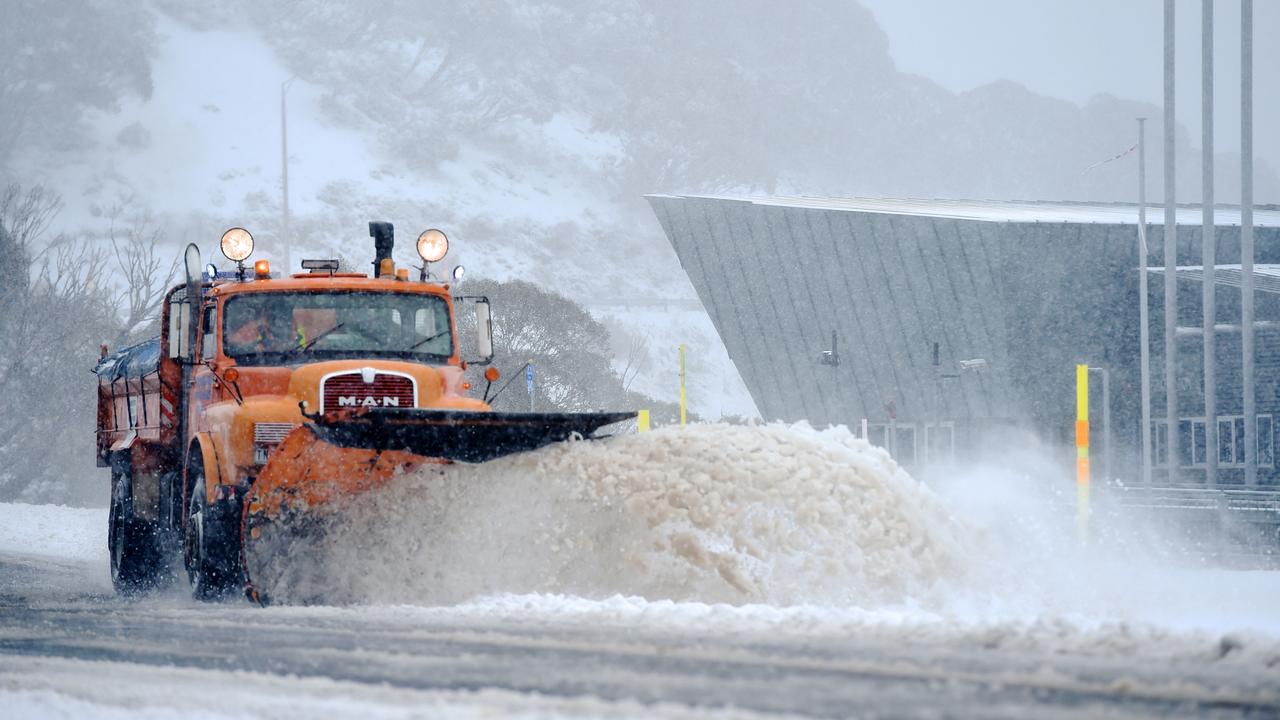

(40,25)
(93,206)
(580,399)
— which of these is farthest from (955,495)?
(40,25)

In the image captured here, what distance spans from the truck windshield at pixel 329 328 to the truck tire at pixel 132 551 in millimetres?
2489

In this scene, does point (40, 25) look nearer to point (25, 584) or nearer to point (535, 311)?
point (535, 311)

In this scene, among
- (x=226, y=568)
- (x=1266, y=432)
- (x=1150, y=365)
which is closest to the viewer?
(x=226, y=568)

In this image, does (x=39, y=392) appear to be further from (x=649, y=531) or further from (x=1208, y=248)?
(x=649, y=531)

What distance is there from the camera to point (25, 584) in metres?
15.2

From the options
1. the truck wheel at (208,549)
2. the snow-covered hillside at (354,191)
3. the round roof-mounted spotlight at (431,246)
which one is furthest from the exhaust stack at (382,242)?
the snow-covered hillside at (354,191)

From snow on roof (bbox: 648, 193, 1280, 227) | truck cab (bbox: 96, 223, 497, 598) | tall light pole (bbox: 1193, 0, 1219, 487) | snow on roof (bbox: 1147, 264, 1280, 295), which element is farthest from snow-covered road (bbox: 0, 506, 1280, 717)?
snow on roof (bbox: 648, 193, 1280, 227)

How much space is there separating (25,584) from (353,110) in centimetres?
15503

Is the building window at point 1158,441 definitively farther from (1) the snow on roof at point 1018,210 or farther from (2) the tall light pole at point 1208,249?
(2) the tall light pole at point 1208,249

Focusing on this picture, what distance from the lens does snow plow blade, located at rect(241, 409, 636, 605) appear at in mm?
10414

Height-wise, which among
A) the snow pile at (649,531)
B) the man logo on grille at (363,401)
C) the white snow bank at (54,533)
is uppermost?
the man logo on grille at (363,401)

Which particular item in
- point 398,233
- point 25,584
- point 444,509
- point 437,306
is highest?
point 398,233

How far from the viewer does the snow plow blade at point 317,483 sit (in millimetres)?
10414

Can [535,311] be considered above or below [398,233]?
below
